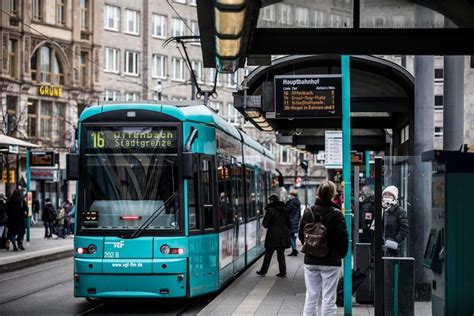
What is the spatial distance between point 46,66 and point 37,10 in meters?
3.68

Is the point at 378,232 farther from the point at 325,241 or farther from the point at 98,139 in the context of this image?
the point at 98,139

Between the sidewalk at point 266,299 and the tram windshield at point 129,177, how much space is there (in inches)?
60.3

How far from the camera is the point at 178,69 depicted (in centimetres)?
7856

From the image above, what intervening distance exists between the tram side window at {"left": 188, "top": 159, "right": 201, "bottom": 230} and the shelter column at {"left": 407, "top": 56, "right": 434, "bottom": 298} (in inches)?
127

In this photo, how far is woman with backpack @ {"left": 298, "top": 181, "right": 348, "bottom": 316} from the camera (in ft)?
35.5

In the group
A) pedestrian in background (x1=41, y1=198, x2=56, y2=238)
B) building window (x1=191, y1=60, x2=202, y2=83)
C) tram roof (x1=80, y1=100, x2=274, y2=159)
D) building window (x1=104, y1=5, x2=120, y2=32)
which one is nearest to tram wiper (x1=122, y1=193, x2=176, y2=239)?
tram roof (x1=80, y1=100, x2=274, y2=159)

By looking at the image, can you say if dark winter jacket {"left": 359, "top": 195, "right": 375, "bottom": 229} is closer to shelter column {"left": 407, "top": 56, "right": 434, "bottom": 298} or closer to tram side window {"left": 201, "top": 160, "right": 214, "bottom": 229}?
shelter column {"left": 407, "top": 56, "right": 434, "bottom": 298}

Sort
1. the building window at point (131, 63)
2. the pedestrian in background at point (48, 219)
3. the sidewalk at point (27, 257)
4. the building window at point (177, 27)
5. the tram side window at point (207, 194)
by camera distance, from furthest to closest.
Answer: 1. the building window at point (177, 27)
2. the building window at point (131, 63)
3. the pedestrian in background at point (48, 219)
4. the sidewalk at point (27, 257)
5. the tram side window at point (207, 194)

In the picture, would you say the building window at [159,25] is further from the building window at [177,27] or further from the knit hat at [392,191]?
the knit hat at [392,191]

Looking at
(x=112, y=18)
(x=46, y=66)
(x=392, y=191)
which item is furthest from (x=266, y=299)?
(x=112, y=18)

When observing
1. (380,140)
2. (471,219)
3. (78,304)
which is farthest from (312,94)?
(380,140)

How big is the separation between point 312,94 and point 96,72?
5479 cm

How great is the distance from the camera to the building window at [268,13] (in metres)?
10.7

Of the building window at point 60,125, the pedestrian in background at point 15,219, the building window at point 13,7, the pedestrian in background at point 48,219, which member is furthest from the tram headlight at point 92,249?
the building window at point 60,125
